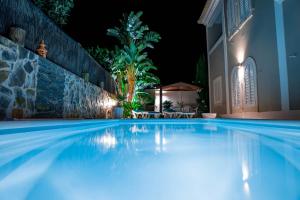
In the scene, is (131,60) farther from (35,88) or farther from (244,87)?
(35,88)

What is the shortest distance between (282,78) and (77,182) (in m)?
6.62

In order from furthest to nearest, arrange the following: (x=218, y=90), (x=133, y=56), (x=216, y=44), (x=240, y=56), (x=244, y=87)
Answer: (x=133, y=56), (x=216, y=44), (x=218, y=90), (x=240, y=56), (x=244, y=87)

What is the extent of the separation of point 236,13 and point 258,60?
288 cm

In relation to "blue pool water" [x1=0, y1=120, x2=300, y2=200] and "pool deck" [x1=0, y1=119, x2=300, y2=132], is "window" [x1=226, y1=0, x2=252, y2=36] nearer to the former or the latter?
"pool deck" [x1=0, y1=119, x2=300, y2=132]

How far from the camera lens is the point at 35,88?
6.03 m

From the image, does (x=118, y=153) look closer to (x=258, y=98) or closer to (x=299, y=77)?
(x=299, y=77)

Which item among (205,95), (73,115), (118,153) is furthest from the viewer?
(205,95)

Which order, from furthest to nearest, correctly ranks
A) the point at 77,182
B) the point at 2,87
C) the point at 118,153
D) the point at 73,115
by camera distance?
the point at 73,115 < the point at 2,87 < the point at 118,153 < the point at 77,182

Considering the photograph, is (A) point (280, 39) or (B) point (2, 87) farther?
(A) point (280, 39)

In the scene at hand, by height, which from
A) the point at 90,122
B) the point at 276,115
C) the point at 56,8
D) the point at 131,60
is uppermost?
the point at 56,8

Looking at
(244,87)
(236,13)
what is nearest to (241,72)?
(244,87)

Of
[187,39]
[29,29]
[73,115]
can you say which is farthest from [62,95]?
[187,39]

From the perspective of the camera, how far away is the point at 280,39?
6.50 metres

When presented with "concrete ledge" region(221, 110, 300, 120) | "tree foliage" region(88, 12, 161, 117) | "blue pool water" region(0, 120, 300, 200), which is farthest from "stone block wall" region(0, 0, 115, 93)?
"concrete ledge" region(221, 110, 300, 120)
